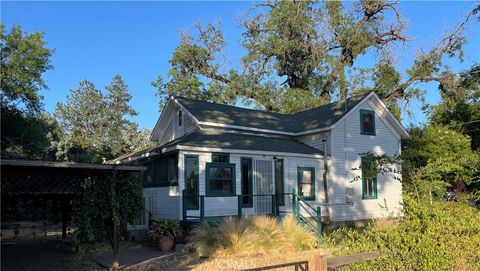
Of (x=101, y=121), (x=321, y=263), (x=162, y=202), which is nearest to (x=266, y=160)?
(x=162, y=202)

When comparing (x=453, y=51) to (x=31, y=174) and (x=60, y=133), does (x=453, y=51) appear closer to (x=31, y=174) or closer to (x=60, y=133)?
(x=31, y=174)

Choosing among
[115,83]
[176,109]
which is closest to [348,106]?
[176,109]

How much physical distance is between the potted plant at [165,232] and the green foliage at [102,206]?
3.78 meters

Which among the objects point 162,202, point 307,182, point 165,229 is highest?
point 307,182

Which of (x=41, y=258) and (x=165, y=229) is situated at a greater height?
(x=165, y=229)

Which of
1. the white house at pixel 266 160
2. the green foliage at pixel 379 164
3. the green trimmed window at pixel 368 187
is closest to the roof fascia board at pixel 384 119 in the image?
the white house at pixel 266 160

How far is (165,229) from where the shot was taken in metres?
14.1

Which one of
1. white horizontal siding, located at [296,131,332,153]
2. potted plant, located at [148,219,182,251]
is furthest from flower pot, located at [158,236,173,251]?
white horizontal siding, located at [296,131,332,153]

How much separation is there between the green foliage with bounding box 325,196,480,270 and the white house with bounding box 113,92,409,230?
24.6 ft

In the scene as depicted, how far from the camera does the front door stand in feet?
55.8

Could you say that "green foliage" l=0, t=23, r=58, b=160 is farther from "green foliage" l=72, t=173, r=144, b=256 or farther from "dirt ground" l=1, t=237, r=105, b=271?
"green foliage" l=72, t=173, r=144, b=256

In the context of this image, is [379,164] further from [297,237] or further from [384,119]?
[384,119]

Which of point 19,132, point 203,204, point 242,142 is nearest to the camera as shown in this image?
point 203,204

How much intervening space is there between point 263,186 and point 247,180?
78 cm
